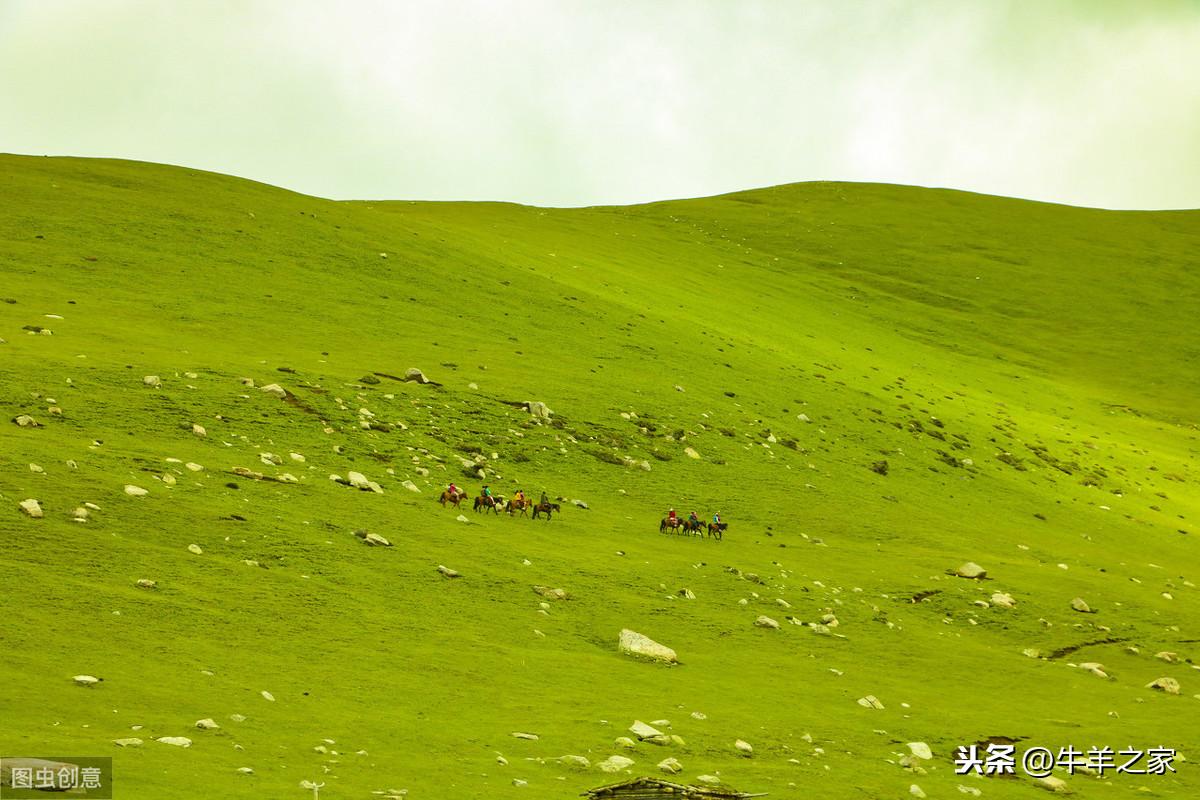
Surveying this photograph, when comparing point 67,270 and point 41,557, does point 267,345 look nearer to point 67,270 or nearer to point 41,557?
point 67,270

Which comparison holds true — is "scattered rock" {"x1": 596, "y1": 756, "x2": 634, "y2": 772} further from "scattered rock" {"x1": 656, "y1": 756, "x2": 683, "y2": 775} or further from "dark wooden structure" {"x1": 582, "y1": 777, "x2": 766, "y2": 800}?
"dark wooden structure" {"x1": 582, "y1": 777, "x2": 766, "y2": 800}

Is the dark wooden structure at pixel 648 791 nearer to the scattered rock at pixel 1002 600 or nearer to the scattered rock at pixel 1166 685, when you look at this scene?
the scattered rock at pixel 1166 685

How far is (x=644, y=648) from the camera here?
20.7 meters

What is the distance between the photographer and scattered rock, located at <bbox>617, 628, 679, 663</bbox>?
67.5ft

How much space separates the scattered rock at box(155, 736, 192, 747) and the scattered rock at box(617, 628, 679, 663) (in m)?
8.91

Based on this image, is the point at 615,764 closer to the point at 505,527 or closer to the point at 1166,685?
the point at 505,527

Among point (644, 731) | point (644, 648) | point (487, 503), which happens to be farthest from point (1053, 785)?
point (487, 503)

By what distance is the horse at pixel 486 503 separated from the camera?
87.7 feet

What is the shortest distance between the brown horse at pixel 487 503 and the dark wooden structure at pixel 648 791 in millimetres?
13568

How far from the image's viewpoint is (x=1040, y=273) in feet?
301

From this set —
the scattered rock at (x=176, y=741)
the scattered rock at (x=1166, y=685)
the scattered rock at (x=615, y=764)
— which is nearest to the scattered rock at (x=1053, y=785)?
the scattered rock at (x=615, y=764)

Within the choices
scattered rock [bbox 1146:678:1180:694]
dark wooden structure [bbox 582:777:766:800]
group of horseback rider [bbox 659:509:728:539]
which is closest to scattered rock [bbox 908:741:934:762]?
dark wooden structure [bbox 582:777:766:800]

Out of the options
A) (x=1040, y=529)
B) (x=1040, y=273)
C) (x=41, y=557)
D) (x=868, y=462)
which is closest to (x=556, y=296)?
(x=868, y=462)

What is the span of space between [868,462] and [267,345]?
64.0ft
